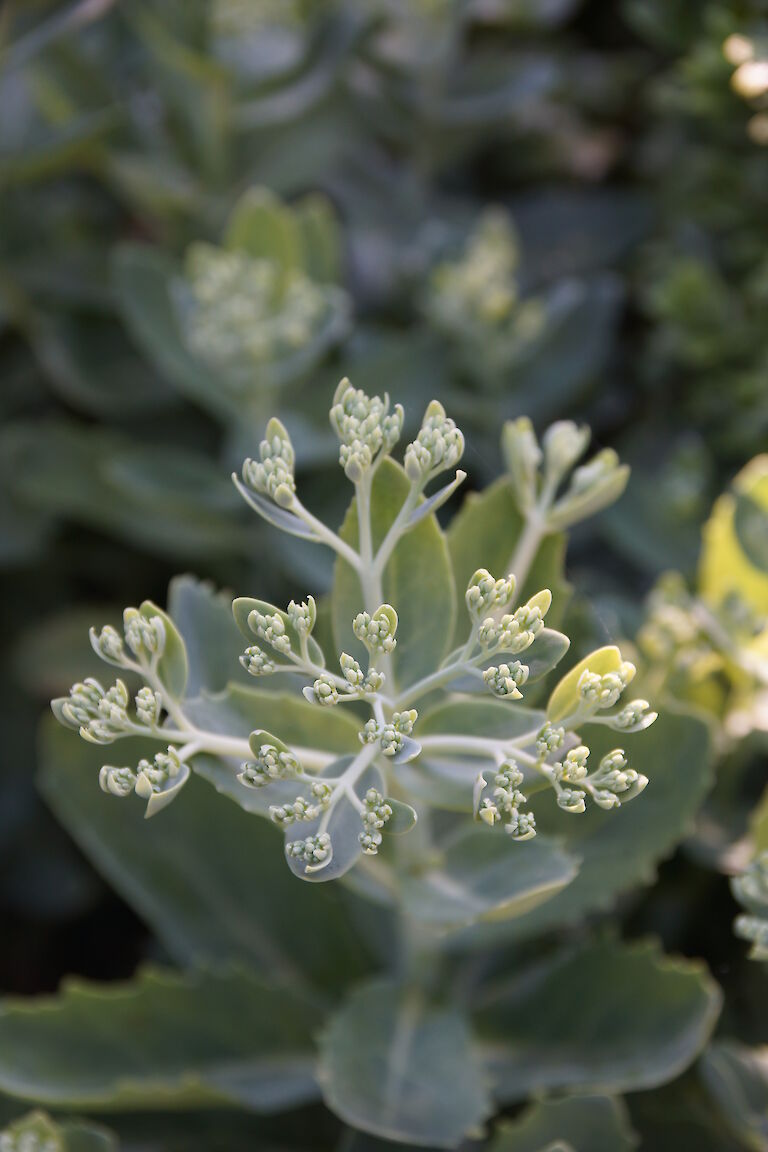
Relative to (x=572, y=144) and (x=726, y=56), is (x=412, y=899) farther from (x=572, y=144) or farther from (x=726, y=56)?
(x=572, y=144)

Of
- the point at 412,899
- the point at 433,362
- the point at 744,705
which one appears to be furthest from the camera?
the point at 433,362

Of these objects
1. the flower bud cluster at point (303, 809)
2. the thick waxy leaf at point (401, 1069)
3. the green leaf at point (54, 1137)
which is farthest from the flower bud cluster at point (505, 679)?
the green leaf at point (54, 1137)

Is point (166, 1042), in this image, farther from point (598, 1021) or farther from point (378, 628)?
point (378, 628)

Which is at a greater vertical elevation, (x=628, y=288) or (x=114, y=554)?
(x=628, y=288)

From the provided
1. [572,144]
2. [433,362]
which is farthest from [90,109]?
[572,144]

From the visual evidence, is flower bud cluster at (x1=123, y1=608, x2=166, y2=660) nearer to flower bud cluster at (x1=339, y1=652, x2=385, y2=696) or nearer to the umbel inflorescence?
the umbel inflorescence

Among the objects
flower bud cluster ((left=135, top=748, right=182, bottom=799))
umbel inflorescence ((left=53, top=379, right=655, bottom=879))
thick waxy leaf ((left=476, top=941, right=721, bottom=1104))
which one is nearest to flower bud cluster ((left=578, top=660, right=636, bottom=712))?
umbel inflorescence ((left=53, top=379, right=655, bottom=879))

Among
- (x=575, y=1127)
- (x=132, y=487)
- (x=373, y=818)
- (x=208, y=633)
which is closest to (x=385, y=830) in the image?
(x=373, y=818)
